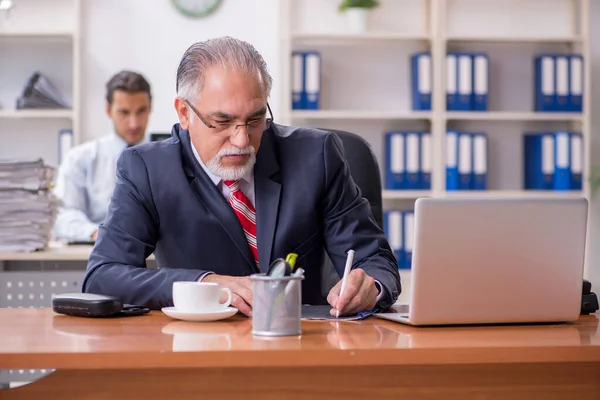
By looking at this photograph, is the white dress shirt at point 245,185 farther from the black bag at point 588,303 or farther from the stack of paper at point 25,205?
the stack of paper at point 25,205

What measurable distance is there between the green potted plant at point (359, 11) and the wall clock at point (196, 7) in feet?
2.34

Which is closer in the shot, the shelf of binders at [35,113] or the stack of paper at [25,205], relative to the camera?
the stack of paper at [25,205]

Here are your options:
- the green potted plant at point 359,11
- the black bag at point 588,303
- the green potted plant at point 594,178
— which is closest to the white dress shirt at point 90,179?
the green potted plant at point 359,11

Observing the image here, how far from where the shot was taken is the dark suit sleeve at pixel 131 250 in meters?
1.70

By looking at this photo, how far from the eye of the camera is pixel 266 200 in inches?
76.6

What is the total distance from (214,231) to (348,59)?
3.05m

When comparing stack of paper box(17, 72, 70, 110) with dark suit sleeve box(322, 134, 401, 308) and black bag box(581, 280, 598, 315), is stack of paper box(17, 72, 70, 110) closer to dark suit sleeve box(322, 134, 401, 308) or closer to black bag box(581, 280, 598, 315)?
dark suit sleeve box(322, 134, 401, 308)

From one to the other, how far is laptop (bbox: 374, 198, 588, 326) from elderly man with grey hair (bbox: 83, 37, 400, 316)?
36 centimetres

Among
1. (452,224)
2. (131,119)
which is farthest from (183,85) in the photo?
(131,119)

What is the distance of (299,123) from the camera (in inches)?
190

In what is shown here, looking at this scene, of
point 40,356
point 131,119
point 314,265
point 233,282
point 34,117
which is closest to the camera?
point 40,356

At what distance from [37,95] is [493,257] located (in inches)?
144

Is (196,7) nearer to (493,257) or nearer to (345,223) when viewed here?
(345,223)

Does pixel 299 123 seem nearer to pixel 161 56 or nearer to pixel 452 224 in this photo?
pixel 161 56
